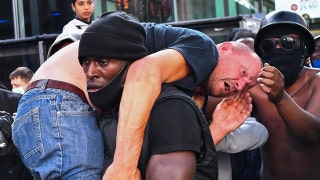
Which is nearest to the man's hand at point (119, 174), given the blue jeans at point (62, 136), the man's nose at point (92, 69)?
the blue jeans at point (62, 136)

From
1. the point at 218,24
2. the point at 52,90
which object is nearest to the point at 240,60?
the point at 52,90

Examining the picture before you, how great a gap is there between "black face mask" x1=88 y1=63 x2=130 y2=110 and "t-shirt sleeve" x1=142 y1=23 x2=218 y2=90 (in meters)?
0.23

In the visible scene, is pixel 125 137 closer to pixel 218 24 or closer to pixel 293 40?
pixel 293 40

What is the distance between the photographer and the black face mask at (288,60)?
380cm

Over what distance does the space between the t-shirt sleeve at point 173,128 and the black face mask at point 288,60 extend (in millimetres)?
1538

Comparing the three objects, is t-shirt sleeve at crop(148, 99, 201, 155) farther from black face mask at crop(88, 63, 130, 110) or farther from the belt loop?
the belt loop

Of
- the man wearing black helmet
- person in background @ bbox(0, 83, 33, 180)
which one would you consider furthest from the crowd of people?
person in background @ bbox(0, 83, 33, 180)

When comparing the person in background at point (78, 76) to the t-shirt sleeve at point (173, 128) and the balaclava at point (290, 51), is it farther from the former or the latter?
the balaclava at point (290, 51)

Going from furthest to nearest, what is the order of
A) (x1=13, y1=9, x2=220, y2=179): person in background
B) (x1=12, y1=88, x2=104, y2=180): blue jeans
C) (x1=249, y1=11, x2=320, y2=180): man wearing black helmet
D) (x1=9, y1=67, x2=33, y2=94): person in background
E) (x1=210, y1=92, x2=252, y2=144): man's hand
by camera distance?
(x1=9, y1=67, x2=33, y2=94): person in background, (x1=249, y1=11, x2=320, y2=180): man wearing black helmet, (x1=210, y1=92, x2=252, y2=144): man's hand, (x1=12, y1=88, x2=104, y2=180): blue jeans, (x1=13, y1=9, x2=220, y2=179): person in background

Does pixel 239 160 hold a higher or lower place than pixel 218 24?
lower

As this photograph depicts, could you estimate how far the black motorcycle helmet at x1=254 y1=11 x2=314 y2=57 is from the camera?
3814 mm

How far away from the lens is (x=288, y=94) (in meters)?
3.81

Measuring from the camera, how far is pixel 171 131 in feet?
7.74

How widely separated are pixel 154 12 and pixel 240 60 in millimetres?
8341
